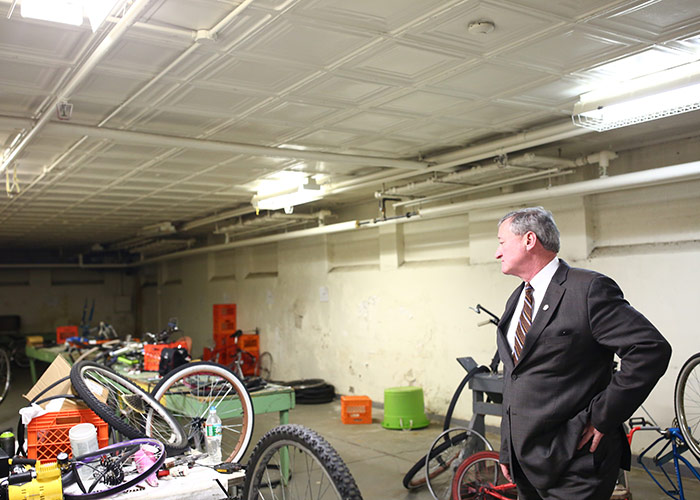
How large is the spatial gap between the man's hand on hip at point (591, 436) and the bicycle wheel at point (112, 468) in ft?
4.80

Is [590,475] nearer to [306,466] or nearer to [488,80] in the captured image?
[306,466]

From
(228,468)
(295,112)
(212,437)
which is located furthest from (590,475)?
(295,112)

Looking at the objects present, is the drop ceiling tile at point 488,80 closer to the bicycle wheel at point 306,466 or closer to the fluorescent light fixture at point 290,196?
the bicycle wheel at point 306,466

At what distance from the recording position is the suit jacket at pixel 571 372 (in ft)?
6.24

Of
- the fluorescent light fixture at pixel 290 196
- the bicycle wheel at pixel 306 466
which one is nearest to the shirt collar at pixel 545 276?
the bicycle wheel at pixel 306 466

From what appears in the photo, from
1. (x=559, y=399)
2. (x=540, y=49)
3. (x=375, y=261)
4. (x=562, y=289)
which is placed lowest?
(x=559, y=399)

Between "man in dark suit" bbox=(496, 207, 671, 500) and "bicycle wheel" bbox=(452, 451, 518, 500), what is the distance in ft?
5.07

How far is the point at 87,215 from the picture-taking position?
29.2 feet

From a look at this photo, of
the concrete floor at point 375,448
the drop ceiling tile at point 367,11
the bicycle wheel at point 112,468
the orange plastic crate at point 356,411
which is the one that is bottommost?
the concrete floor at point 375,448

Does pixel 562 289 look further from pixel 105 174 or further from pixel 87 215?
pixel 87 215

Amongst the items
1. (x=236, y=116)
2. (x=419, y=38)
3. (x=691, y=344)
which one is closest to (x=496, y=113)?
(x=419, y=38)

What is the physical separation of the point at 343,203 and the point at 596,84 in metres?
4.99

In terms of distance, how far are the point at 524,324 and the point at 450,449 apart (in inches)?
94.5

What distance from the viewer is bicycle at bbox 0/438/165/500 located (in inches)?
76.5
